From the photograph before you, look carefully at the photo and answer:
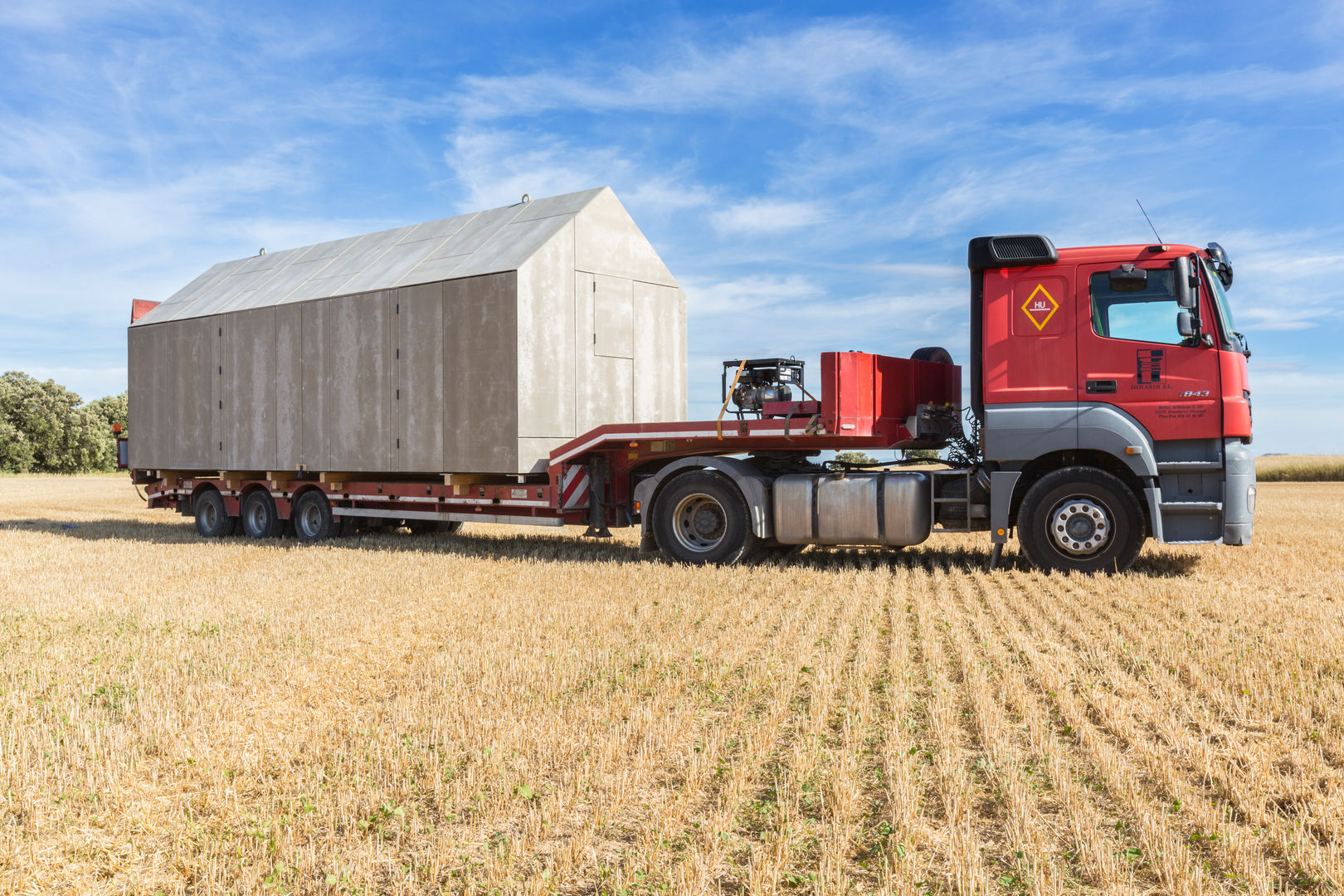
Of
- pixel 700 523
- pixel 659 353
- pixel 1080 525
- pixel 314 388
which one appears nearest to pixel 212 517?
pixel 314 388

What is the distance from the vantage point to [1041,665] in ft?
19.9

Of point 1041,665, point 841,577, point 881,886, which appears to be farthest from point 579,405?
point 881,886

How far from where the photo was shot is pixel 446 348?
41.5 ft

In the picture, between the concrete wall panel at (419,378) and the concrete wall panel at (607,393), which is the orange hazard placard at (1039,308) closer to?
the concrete wall panel at (607,393)

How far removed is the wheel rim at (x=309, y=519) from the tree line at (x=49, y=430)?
56.8 m

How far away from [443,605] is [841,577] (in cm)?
399

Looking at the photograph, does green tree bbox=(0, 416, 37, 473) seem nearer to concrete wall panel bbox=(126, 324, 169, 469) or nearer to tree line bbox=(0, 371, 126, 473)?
tree line bbox=(0, 371, 126, 473)

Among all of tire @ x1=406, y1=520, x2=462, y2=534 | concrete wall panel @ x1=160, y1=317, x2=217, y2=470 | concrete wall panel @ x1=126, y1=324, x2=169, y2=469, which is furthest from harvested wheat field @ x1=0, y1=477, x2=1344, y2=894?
concrete wall panel @ x1=126, y1=324, x2=169, y2=469

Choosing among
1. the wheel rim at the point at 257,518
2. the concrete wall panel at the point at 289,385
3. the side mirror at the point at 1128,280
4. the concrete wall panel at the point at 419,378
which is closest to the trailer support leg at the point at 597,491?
the concrete wall panel at the point at 419,378

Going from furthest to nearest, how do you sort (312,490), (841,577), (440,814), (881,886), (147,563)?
1. (312,490)
2. (147,563)
3. (841,577)
4. (440,814)
5. (881,886)

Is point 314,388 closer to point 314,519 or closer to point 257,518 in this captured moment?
point 314,519

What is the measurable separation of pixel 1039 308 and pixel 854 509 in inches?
113

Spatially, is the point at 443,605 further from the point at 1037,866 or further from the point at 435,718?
the point at 1037,866

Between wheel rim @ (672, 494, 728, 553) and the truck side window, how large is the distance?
4.46 meters
